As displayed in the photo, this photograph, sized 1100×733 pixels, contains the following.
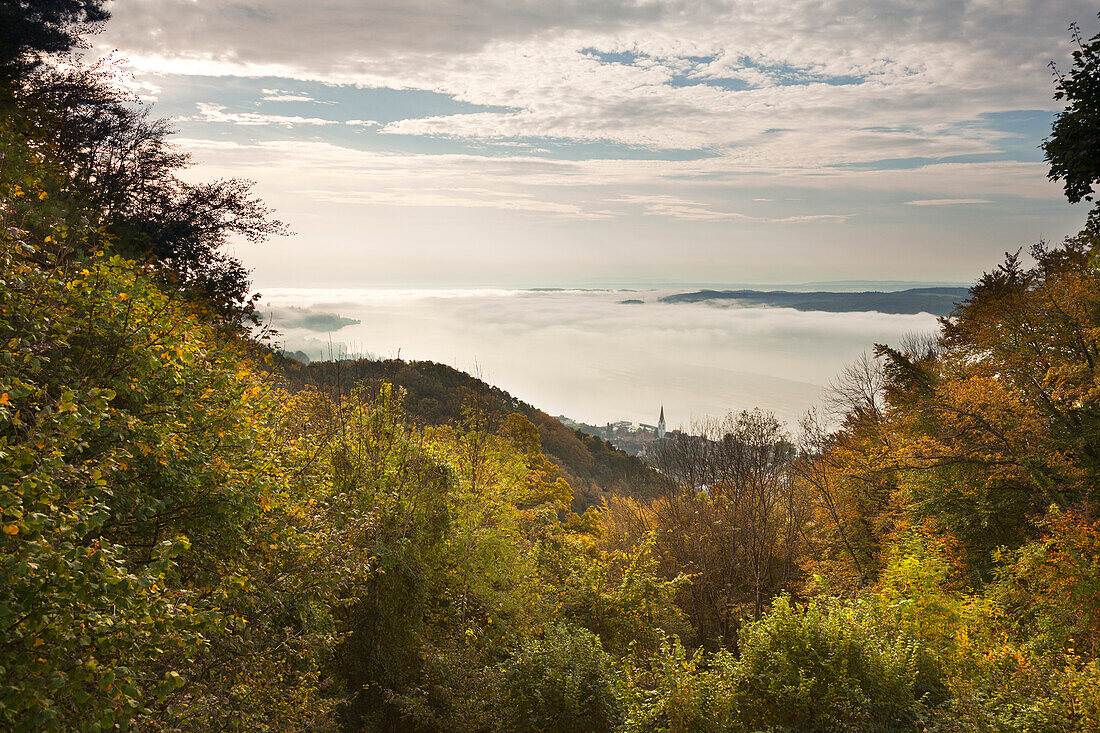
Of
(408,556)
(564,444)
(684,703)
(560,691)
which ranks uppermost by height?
(408,556)

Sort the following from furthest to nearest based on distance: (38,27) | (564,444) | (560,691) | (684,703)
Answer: (564,444) → (38,27) → (560,691) → (684,703)

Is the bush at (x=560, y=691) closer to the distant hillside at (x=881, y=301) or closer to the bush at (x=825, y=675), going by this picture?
the bush at (x=825, y=675)

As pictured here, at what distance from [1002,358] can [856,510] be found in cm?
863

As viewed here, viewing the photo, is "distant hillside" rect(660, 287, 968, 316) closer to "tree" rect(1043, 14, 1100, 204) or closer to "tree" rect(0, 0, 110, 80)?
"tree" rect(1043, 14, 1100, 204)

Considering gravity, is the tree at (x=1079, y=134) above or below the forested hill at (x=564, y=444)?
above

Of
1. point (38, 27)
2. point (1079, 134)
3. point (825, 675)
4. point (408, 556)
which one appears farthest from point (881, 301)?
point (38, 27)

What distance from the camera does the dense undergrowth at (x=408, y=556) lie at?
4.86 meters

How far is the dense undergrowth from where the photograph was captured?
4863 mm

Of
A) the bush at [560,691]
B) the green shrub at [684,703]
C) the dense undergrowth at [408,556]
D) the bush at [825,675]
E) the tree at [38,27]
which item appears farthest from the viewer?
the tree at [38,27]

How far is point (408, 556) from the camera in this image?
41.8ft

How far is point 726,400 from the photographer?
15975 centimetres

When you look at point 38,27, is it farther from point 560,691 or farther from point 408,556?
point 560,691

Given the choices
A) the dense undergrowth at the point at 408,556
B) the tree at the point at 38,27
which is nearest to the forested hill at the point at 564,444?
the dense undergrowth at the point at 408,556

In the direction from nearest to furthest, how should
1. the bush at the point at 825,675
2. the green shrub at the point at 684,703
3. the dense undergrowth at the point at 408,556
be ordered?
1. the dense undergrowth at the point at 408,556
2. the bush at the point at 825,675
3. the green shrub at the point at 684,703
